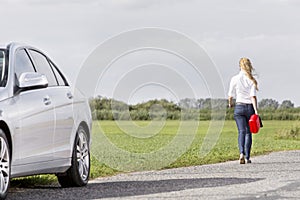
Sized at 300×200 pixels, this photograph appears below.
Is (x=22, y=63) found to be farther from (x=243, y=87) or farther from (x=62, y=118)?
(x=243, y=87)

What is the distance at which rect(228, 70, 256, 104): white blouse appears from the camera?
55.3 ft

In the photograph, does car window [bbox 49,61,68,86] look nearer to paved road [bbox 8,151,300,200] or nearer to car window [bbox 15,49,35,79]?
car window [bbox 15,49,35,79]

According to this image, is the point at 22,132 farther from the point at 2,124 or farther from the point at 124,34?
the point at 124,34

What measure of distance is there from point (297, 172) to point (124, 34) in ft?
16.1

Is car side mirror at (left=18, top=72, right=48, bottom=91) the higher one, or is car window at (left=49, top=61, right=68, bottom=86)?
car window at (left=49, top=61, right=68, bottom=86)

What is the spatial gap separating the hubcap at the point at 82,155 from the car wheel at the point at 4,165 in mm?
2143

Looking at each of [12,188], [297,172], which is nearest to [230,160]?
[297,172]

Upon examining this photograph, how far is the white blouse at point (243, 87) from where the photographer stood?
55.3 ft

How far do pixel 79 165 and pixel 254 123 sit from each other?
5.33 metres

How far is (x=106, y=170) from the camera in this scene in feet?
51.8

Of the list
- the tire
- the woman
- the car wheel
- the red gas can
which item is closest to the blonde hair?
the woman

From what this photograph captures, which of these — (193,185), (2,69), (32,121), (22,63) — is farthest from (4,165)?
(193,185)

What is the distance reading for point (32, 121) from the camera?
414 inches

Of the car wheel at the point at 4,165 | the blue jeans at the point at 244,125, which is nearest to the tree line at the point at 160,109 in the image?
the blue jeans at the point at 244,125
